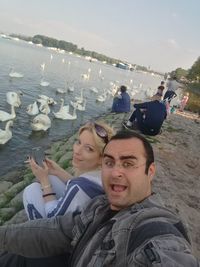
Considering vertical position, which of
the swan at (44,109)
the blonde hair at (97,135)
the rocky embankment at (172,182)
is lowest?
the swan at (44,109)

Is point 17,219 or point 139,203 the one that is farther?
point 17,219

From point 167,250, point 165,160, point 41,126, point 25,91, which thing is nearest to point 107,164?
point 167,250

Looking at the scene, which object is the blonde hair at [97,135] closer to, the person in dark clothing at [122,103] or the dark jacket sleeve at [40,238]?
the dark jacket sleeve at [40,238]

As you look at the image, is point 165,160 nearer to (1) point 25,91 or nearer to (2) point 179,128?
(2) point 179,128

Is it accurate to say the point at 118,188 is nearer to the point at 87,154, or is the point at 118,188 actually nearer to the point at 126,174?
the point at 126,174

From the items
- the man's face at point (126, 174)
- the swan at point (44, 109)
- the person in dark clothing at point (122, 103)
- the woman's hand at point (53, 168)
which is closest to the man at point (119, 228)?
the man's face at point (126, 174)

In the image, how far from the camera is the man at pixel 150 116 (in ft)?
33.0

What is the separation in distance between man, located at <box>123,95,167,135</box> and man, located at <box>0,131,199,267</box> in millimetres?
7476

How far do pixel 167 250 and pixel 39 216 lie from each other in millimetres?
1893

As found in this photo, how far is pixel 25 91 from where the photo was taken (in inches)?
1056

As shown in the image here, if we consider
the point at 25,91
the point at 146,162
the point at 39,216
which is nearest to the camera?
the point at 146,162

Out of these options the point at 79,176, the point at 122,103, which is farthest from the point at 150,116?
the point at 122,103

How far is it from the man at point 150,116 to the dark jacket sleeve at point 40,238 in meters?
7.52

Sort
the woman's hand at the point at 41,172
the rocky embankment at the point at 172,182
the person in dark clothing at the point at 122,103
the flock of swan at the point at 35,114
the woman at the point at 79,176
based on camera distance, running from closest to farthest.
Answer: the woman at the point at 79,176 < the woman's hand at the point at 41,172 < the rocky embankment at the point at 172,182 < the flock of swan at the point at 35,114 < the person in dark clothing at the point at 122,103
